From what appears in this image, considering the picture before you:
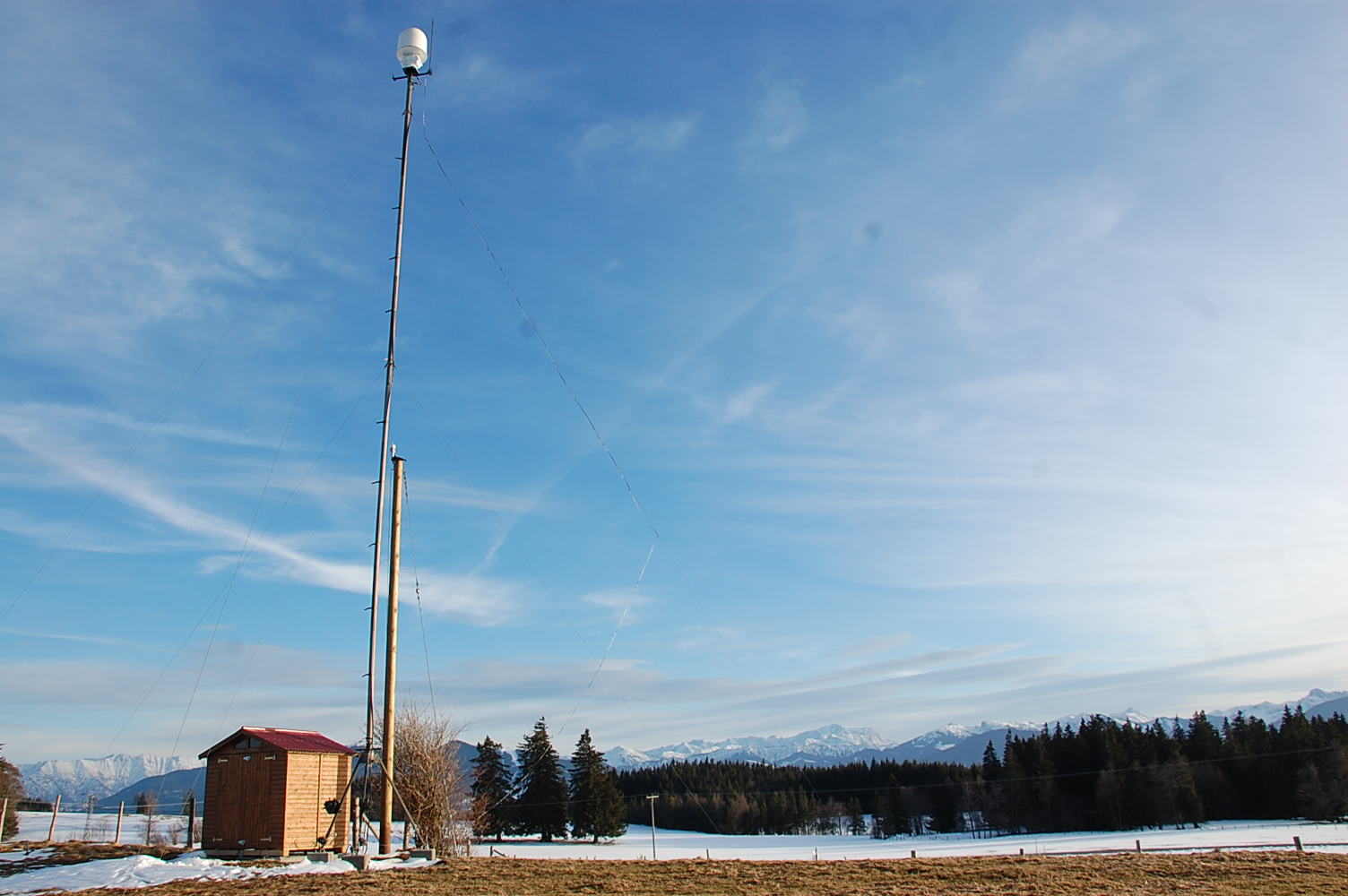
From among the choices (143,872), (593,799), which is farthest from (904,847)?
(143,872)

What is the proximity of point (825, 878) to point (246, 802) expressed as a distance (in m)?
17.0

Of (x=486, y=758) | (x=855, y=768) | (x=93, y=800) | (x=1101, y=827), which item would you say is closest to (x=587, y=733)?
(x=486, y=758)

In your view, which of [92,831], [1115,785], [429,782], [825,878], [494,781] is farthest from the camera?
[1115,785]

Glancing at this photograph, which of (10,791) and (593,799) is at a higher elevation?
(10,791)

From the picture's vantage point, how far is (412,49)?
2319 centimetres

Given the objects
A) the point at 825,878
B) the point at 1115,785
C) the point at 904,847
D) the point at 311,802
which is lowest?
the point at 904,847

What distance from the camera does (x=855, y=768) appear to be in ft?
487

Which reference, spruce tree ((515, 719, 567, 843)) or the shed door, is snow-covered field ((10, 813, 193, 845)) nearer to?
the shed door

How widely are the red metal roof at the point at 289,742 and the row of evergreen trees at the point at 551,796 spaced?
180 ft

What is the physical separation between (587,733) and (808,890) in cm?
6746

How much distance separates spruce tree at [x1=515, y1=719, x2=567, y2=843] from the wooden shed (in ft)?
186

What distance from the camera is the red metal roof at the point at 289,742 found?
2453 centimetres

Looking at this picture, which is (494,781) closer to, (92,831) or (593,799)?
(593,799)

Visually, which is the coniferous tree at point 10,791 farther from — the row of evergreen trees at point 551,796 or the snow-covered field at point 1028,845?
the row of evergreen trees at point 551,796
